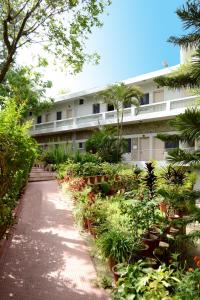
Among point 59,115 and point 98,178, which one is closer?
point 98,178

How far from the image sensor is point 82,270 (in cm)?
573

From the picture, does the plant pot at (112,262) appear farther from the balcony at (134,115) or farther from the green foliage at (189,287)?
the balcony at (134,115)

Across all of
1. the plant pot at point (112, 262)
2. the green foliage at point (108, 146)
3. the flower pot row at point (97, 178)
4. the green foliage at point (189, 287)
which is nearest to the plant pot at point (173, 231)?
the plant pot at point (112, 262)

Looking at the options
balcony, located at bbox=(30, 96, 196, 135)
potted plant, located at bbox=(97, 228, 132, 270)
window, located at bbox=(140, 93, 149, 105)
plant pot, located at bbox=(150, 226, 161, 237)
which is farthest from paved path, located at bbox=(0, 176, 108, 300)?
window, located at bbox=(140, 93, 149, 105)

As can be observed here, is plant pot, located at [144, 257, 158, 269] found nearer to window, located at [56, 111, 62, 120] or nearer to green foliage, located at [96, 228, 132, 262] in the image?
green foliage, located at [96, 228, 132, 262]

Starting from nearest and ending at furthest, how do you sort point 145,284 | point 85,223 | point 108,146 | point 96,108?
point 145,284, point 85,223, point 108,146, point 96,108

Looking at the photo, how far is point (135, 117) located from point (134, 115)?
8.3 inches

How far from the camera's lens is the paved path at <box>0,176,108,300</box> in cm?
484

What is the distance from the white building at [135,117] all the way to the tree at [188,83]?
11.4 metres

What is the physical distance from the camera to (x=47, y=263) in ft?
19.5

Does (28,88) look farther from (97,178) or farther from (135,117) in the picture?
(97,178)

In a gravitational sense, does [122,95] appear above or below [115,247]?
above

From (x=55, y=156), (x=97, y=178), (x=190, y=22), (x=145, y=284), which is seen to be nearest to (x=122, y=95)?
(x=55, y=156)

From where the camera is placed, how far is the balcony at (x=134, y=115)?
20.4 meters
